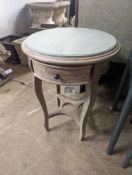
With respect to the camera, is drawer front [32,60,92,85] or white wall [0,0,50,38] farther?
white wall [0,0,50,38]

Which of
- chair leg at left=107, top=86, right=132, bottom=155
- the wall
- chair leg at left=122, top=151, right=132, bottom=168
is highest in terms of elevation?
the wall

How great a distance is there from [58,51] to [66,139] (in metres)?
0.70

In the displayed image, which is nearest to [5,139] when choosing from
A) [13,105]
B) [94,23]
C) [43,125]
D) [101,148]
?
[43,125]

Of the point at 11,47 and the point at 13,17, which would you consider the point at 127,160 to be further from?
the point at 13,17

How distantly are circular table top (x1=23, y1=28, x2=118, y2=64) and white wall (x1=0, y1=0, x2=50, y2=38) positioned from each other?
4.66 ft

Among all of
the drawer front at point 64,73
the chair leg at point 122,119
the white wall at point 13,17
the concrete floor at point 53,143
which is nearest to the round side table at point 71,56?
the drawer front at point 64,73

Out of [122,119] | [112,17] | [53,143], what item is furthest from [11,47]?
[122,119]

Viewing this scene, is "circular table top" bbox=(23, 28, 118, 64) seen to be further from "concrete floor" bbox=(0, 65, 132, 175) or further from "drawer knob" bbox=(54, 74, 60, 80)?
"concrete floor" bbox=(0, 65, 132, 175)

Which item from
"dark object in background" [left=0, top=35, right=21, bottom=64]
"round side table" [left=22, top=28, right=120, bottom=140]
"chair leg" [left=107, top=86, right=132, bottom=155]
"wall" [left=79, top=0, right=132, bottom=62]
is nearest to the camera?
"round side table" [left=22, top=28, right=120, bottom=140]

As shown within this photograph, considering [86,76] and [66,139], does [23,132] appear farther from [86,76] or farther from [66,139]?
[86,76]

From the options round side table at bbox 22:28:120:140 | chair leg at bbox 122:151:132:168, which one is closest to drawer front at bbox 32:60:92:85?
round side table at bbox 22:28:120:140

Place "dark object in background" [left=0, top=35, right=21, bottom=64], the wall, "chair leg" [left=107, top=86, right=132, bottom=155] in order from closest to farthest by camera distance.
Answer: "chair leg" [left=107, top=86, right=132, bottom=155] → the wall → "dark object in background" [left=0, top=35, right=21, bottom=64]

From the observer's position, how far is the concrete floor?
114 centimetres

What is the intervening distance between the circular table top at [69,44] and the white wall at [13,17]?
1.42 meters
